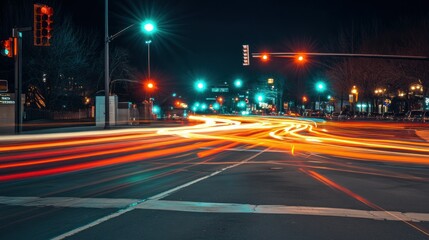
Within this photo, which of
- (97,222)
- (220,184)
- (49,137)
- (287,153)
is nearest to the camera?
(97,222)

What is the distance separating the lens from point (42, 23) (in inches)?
779

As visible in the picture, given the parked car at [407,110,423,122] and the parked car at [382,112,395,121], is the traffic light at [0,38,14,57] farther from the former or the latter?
the parked car at [382,112,395,121]

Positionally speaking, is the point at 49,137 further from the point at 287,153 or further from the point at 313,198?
the point at 313,198

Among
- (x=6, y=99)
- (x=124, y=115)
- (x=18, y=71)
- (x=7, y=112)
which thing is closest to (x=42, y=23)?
(x=18, y=71)

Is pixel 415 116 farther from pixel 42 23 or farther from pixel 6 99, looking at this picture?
pixel 42 23

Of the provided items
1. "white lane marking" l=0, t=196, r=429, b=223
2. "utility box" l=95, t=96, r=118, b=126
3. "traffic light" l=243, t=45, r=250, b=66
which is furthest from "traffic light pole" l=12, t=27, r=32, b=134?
"white lane marking" l=0, t=196, r=429, b=223

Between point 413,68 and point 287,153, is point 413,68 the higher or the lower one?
the higher one

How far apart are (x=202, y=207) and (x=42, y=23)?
13944 millimetres

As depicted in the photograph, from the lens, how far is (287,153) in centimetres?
2081

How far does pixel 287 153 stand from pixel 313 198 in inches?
429

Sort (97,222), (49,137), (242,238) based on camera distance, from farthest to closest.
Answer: (49,137) < (97,222) < (242,238)

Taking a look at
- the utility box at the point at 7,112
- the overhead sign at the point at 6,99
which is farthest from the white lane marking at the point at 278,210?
the overhead sign at the point at 6,99

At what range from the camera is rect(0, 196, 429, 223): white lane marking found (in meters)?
8.31

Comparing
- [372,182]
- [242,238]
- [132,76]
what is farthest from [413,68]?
[242,238]
